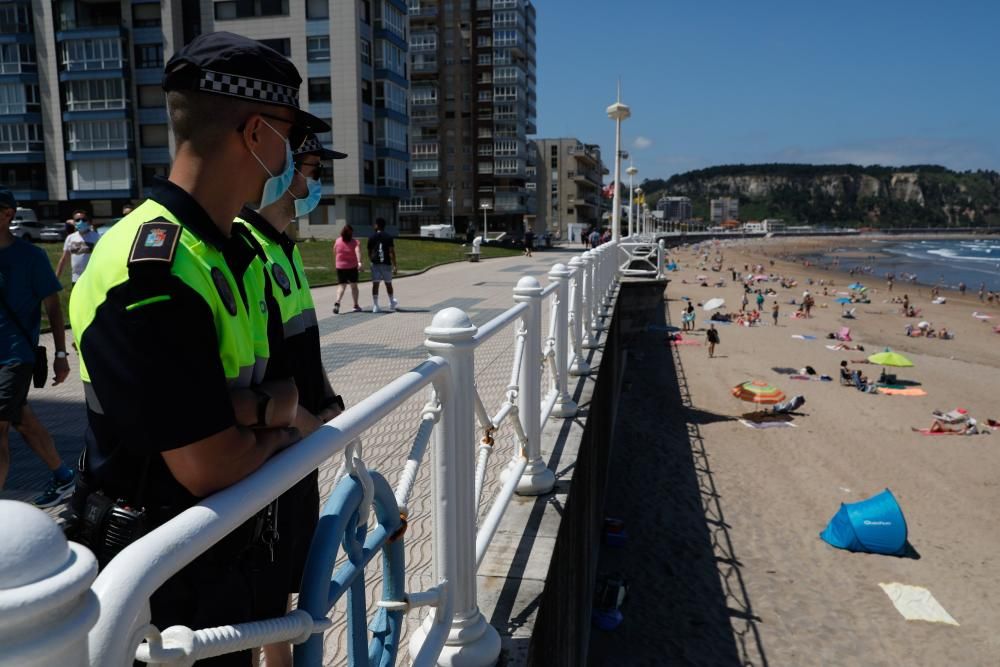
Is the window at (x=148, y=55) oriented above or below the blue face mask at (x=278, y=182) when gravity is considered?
above

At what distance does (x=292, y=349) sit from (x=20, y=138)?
2386 inches

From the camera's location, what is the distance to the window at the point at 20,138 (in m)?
51.9

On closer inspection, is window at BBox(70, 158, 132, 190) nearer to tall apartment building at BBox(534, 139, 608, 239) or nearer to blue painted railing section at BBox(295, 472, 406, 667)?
tall apartment building at BBox(534, 139, 608, 239)

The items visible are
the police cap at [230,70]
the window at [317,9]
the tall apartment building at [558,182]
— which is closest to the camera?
the police cap at [230,70]

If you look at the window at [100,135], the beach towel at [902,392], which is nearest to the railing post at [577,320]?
the beach towel at [902,392]

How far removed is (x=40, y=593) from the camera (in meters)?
0.71

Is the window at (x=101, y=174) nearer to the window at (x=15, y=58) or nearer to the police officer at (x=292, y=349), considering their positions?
the window at (x=15, y=58)

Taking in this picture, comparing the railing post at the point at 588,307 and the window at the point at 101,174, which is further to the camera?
the window at the point at 101,174

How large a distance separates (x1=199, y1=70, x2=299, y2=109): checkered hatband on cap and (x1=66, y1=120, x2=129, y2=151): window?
56.2 meters

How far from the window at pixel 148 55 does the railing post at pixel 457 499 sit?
188 ft

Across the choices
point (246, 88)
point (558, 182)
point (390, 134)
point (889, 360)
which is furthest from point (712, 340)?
point (558, 182)

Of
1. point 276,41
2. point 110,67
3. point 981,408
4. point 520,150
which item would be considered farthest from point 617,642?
point 520,150

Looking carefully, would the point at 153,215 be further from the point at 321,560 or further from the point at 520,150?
the point at 520,150

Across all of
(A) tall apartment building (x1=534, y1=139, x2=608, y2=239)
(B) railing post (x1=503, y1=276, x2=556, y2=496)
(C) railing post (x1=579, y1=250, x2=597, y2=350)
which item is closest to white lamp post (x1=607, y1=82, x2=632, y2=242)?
(C) railing post (x1=579, y1=250, x2=597, y2=350)
